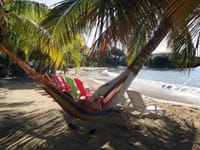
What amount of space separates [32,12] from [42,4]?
289mm

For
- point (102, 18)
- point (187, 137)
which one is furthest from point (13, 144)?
point (187, 137)

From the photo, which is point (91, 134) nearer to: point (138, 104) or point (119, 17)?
point (138, 104)

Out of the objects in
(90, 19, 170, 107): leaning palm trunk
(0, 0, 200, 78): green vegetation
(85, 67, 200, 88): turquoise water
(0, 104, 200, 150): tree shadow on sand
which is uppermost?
(0, 0, 200, 78): green vegetation

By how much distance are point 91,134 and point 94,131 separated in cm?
10

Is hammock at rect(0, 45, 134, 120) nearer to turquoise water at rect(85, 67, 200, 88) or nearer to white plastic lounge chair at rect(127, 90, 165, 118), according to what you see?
white plastic lounge chair at rect(127, 90, 165, 118)

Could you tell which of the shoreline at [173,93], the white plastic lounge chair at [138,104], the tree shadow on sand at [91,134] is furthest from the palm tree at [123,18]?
the shoreline at [173,93]

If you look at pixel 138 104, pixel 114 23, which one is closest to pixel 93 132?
pixel 138 104

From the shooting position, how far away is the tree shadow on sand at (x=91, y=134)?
11.1 feet

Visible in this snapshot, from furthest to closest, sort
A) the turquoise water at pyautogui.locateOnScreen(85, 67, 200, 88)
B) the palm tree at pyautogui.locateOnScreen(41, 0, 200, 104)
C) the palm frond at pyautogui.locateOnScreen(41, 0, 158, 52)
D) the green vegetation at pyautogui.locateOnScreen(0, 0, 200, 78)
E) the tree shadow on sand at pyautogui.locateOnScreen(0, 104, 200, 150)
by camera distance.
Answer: the turquoise water at pyautogui.locateOnScreen(85, 67, 200, 88) → the tree shadow on sand at pyautogui.locateOnScreen(0, 104, 200, 150) → the palm frond at pyautogui.locateOnScreen(41, 0, 158, 52) → the green vegetation at pyautogui.locateOnScreen(0, 0, 200, 78) → the palm tree at pyautogui.locateOnScreen(41, 0, 200, 104)

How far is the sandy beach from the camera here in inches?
134

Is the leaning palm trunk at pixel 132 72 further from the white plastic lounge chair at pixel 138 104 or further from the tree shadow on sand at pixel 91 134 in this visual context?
the tree shadow on sand at pixel 91 134

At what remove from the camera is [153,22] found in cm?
285

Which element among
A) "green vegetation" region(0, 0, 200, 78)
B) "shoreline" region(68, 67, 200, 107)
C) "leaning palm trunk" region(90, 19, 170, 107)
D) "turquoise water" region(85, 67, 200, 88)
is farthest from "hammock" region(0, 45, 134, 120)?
"turquoise water" region(85, 67, 200, 88)

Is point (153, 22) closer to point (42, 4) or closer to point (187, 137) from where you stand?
point (187, 137)
